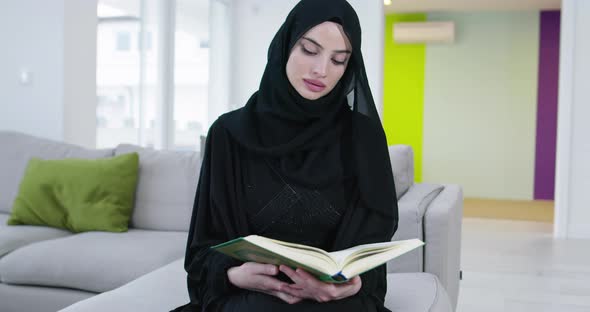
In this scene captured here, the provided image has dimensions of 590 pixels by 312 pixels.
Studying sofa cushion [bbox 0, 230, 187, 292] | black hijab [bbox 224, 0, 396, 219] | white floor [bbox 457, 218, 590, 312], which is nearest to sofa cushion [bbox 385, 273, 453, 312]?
black hijab [bbox 224, 0, 396, 219]

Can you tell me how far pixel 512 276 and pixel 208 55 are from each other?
13.3 feet

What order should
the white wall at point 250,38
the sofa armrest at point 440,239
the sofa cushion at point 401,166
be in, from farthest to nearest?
1. the white wall at point 250,38
2. the sofa cushion at point 401,166
3. the sofa armrest at point 440,239

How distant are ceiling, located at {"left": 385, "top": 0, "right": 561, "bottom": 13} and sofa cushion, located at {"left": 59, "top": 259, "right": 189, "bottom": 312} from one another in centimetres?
697

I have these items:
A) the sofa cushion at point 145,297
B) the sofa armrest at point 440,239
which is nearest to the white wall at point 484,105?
the sofa armrest at point 440,239

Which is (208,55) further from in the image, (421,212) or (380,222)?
(380,222)

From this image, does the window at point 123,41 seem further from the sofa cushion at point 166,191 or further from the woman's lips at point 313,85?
the woman's lips at point 313,85

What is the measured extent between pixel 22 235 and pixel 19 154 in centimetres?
70

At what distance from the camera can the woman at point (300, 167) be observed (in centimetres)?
144

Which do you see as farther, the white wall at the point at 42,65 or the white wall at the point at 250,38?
the white wall at the point at 250,38

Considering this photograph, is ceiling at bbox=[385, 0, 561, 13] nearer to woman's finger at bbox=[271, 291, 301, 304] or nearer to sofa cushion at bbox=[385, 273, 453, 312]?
sofa cushion at bbox=[385, 273, 453, 312]

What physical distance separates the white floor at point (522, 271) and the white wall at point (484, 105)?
9.96 feet

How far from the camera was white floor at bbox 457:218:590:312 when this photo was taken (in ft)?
10.7

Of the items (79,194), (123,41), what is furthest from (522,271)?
(123,41)

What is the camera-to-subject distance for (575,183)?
5449 mm
